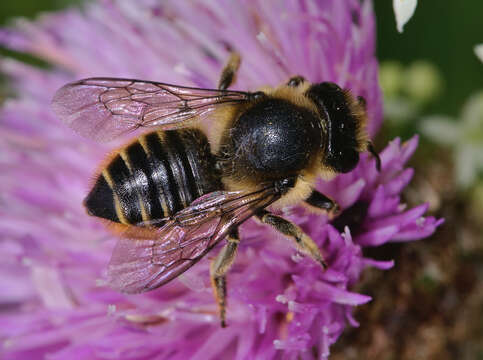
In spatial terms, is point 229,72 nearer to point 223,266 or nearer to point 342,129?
point 342,129

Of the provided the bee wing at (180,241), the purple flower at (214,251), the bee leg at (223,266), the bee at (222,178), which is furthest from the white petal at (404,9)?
the bee leg at (223,266)

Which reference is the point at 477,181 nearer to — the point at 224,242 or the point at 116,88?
the point at 224,242

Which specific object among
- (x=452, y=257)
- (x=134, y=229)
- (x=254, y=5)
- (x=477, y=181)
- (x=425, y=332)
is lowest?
(x=425, y=332)

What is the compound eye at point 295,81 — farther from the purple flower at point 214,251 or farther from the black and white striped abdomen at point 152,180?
the black and white striped abdomen at point 152,180

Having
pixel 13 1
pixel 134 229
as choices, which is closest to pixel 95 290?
pixel 134 229

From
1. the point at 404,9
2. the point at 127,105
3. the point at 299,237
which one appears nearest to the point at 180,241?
the point at 299,237

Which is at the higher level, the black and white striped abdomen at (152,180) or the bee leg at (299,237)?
the black and white striped abdomen at (152,180)
